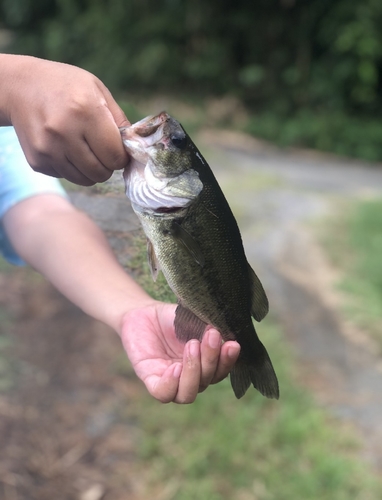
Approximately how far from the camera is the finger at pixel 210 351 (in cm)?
87

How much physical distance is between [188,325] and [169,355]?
0.13 metres

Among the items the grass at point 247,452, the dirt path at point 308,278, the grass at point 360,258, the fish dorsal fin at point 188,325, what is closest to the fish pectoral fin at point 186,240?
the fish dorsal fin at point 188,325

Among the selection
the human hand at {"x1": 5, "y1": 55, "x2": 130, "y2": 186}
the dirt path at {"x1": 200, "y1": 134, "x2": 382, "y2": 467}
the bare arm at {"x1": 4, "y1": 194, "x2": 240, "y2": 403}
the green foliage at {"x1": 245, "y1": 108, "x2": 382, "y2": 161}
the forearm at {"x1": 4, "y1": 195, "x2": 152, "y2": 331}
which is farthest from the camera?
the green foliage at {"x1": 245, "y1": 108, "x2": 382, "y2": 161}

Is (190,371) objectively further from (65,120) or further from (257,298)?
(65,120)

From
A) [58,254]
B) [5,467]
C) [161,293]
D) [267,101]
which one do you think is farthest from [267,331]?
[267,101]

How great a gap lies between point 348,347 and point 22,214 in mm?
2411

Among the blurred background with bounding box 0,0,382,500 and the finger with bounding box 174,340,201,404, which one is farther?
the blurred background with bounding box 0,0,382,500

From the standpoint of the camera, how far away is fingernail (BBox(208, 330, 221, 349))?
0.87 metres

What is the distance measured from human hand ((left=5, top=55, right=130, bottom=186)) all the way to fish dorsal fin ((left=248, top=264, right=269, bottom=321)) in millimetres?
298

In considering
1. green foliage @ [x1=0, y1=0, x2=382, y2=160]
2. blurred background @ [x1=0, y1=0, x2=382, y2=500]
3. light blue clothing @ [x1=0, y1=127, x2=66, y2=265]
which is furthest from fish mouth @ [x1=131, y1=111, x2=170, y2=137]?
green foliage @ [x1=0, y1=0, x2=382, y2=160]

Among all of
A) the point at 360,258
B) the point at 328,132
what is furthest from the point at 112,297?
the point at 328,132

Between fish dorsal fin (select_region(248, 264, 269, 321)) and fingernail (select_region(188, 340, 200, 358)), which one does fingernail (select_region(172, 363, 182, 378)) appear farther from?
fish dorsal fin (select_region(248, 264, 269, 321))

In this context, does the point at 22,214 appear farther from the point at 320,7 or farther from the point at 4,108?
the point at 320,7

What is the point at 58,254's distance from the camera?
4.46 feet
